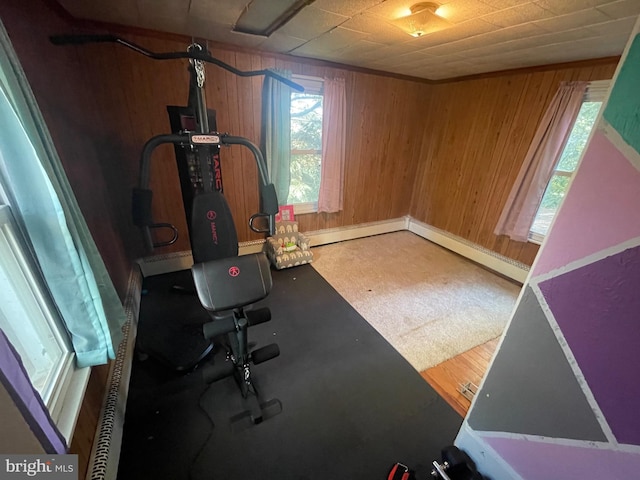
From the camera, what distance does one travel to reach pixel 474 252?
10.4 feet

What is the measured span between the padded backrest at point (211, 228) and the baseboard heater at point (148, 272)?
0.70 meters

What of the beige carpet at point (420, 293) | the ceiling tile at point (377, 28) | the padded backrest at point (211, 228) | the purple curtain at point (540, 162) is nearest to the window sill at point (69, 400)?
the padded backrest at point (211, 228)

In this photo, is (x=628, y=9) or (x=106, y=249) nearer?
(x=628, y=9)

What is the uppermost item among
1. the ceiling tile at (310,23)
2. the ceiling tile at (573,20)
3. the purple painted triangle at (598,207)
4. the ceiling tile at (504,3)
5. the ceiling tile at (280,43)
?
the ceiling tile at (280,43)

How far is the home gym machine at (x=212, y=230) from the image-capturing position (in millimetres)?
1267

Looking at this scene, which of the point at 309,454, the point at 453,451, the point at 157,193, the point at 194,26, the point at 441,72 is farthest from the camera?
the point at 441,72

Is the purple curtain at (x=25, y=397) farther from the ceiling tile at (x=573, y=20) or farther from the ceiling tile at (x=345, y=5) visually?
the ceiling tile at (x=573, y=20)

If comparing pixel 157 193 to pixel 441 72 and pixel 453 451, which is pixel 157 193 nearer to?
pixel 453 451

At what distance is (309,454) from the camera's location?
1232 mm

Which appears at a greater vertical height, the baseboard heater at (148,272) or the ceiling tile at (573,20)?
the ceiling tile at (573,20)

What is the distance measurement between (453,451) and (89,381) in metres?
1.62

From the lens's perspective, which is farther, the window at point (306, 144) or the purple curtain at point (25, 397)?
the window at point (306, 144)

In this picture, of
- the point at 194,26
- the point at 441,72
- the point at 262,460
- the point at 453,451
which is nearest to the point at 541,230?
the point at 441,72

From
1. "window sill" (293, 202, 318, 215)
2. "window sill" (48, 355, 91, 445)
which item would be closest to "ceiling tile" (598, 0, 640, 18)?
"window sill" (293, 202, 318, 215)
